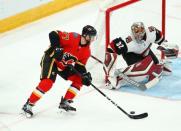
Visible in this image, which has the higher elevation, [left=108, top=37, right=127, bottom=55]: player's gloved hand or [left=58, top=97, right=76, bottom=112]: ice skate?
[left=108, top=37, right=127, bottom=55]: player's gloved hand

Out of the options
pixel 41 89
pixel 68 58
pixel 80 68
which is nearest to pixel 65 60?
pixel 68 58

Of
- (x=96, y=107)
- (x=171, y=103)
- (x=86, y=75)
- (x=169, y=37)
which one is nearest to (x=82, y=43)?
(x=86, y=75)

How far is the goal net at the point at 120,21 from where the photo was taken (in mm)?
5016

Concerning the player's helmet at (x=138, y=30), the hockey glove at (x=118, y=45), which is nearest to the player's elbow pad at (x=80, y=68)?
the hockey glove at (x=118, y=45)

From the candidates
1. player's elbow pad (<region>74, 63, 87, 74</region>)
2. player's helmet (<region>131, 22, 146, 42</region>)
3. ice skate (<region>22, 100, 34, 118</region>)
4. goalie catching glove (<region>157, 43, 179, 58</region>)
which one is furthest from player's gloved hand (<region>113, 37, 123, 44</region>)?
ice skate (<region>22, 100, 34, 118</region>)

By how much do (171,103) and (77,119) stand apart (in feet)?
→ 2.44

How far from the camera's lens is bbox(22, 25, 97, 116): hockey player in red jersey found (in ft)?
14.0

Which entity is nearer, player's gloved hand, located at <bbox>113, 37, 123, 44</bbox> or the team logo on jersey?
the team logo on jersey

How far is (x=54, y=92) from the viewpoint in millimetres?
4918

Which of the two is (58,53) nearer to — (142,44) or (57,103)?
(57,103)

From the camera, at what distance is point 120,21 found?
5.13 meters

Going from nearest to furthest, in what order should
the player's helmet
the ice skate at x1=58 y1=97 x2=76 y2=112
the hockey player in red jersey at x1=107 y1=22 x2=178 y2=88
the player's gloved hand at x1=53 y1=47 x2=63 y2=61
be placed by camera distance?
the player's gloved hand at x1=53 y1=47 x2=63 y2=61, the ice skate at x1=58 y1=97 x2=76 y2=112, the player's helmet, the hockey player in red jersey at x1=107 y1=22 x2=178 y2=88

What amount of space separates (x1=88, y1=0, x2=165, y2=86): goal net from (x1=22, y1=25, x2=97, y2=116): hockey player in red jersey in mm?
525

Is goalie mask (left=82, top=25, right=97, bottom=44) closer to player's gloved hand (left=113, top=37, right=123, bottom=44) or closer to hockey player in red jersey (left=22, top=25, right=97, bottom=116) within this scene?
hockey player in red jersey (left=22, top=25, right=97, bottom=116)
